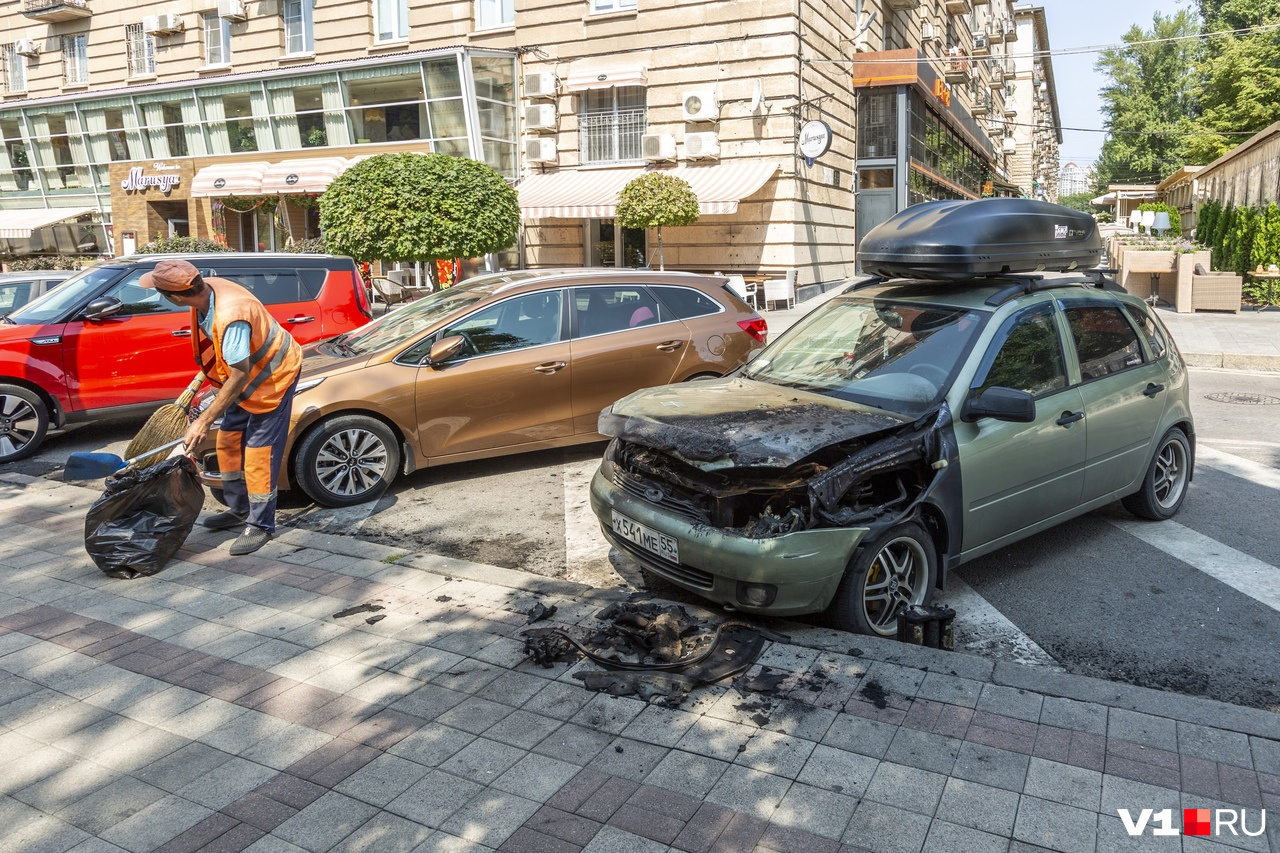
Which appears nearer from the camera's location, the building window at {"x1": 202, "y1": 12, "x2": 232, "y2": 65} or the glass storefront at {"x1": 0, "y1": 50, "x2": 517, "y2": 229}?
the glass storefront at {"x1": 0, "y1": 50, "x2": 517, "y2": 229}

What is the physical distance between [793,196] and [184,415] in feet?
61.3

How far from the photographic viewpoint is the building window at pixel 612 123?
24.4m

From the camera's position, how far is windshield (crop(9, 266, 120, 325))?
8.77 meters

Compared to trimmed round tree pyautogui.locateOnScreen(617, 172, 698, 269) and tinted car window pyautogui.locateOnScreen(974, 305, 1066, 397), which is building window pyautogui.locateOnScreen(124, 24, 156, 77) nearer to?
trimmed round tree pyautogui.locateOnScreen(617, 172, 698, 269)

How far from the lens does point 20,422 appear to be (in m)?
8.62

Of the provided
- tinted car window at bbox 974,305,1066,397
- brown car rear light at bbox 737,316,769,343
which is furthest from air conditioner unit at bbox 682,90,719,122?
tinted car window at bbox 974,305,1066,397

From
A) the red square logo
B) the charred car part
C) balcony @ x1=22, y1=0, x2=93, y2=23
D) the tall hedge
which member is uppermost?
balcony @ x1=22, y1=0, x2=93, y2=23

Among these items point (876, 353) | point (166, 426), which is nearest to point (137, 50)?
point (166, 426)

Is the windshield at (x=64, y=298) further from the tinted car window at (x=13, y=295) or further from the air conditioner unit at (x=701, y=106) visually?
the air conditioner unit at (x=701, y=106)

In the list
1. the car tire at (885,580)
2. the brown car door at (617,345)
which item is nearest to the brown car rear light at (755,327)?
the brown car door at (617,345)

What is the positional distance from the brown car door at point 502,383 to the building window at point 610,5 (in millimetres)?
19040

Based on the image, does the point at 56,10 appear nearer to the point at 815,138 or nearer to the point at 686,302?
the point at 815,138

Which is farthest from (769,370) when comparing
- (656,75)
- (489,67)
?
(489,67)

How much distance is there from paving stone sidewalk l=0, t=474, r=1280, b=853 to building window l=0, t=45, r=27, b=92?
40.4 meters
